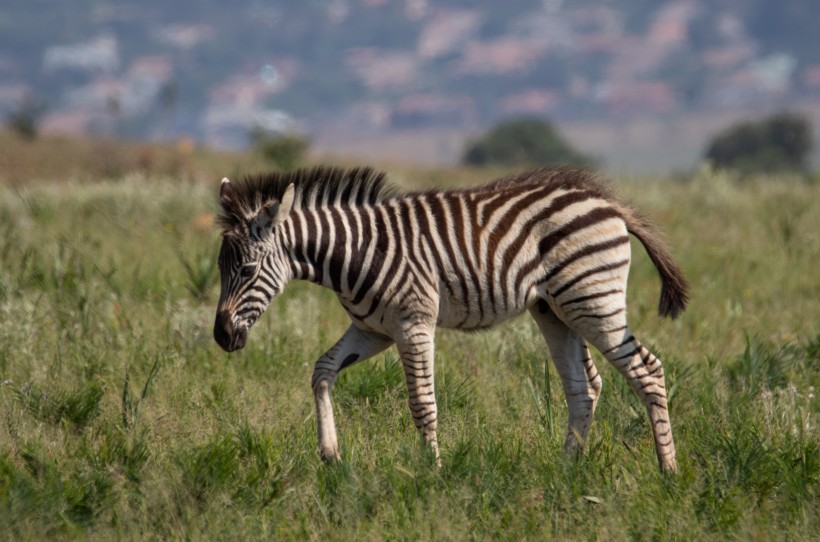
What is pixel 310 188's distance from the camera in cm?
661

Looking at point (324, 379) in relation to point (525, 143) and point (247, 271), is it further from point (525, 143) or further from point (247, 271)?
point (525, 143)

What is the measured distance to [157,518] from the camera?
18.1 feet

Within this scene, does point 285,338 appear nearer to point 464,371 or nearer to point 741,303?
point 464,371

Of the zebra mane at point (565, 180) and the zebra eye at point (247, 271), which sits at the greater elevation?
the zebra mane at point (565, 180)

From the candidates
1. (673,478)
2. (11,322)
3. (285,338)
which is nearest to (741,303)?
(285,338)

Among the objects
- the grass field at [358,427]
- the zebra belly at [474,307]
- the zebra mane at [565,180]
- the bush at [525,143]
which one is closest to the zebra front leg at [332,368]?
the grass field at [358,427]

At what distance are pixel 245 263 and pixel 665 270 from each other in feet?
9.32

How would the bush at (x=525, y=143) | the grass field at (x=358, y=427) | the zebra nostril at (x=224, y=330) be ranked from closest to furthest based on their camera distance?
1. the grass field at (x=358, y=427)
2. the zebra nostril at (x=224, y=330)
3. the bush at (x=525, y=143)

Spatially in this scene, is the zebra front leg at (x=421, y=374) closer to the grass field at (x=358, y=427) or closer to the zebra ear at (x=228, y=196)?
the grass field at (x=358, y=427)

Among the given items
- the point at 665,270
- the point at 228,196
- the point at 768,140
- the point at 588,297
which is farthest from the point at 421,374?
the point at 768,140

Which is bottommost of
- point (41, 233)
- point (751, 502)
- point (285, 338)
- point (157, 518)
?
point (751, 502)

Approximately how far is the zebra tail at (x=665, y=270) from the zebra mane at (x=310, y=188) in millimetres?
1693

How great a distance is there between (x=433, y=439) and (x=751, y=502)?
191 centimetres

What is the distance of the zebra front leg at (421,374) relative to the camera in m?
6.24
